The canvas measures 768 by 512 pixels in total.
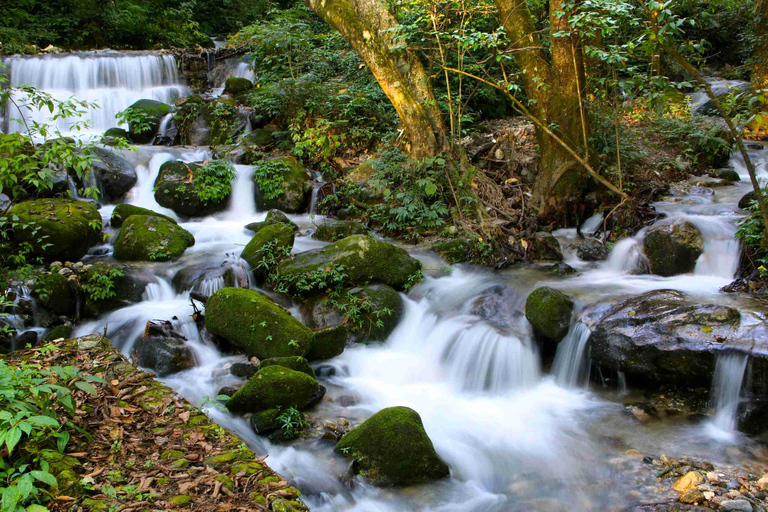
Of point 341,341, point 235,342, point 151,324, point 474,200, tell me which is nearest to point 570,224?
point 474,200

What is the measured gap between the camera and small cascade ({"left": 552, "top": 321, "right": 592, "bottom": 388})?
5938 millimetres

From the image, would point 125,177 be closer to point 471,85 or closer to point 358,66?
point 358,66

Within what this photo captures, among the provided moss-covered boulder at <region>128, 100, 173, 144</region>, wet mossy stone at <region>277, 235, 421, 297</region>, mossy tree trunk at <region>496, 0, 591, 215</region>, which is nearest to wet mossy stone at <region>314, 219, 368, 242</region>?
wet mossy stone at <region>277, 235, 421, 297</region>

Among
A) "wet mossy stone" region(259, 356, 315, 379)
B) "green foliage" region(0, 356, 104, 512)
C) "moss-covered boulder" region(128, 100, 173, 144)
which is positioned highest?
"moss-covered boulder" region(128, 100, 173, 144)

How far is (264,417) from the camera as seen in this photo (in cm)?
489

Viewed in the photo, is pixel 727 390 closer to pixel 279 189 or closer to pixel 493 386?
pixel 493 386

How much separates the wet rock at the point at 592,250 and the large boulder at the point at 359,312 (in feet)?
10.5

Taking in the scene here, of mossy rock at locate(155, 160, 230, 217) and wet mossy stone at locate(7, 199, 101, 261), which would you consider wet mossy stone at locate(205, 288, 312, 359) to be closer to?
wet mossy stone at locate(7, 199, 101, 261)

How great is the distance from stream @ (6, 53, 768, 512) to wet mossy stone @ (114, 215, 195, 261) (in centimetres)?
19

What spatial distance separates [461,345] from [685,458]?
2702 millimetres

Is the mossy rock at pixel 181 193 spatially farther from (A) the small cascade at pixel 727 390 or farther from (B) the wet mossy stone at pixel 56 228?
(A) the small cascade at pixel 727 390

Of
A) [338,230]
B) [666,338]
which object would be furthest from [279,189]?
[666,338]

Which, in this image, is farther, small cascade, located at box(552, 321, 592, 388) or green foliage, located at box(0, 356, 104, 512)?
small cascade, located at box(552, 321, 592, 388)

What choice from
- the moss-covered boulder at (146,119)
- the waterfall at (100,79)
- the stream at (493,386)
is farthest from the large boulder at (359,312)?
the waterfall at (100,79)
